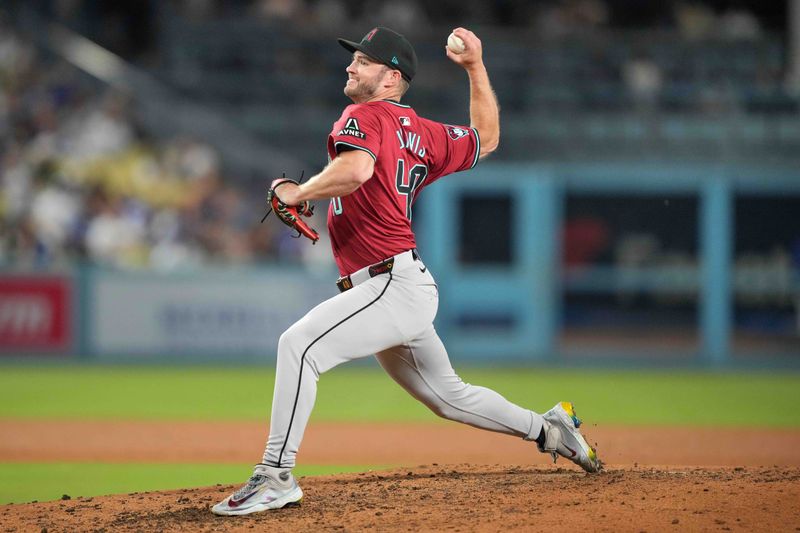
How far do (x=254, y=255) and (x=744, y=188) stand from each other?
632cm

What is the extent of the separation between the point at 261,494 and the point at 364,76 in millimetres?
1860

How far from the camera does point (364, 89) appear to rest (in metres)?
4.70

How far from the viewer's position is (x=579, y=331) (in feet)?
48.7

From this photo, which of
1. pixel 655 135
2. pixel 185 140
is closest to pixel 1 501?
pixel 185 140

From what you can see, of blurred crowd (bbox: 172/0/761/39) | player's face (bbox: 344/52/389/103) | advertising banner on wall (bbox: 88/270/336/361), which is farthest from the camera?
blurred crowd (bbox: 172/0/761/39)

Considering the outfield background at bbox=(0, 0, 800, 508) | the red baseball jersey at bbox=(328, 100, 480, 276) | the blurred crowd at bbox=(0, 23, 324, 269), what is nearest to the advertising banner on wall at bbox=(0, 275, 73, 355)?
the outfield background at bbox=(0, 0, 800, 508)

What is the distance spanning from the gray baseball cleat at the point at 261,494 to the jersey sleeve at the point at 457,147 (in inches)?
61.7

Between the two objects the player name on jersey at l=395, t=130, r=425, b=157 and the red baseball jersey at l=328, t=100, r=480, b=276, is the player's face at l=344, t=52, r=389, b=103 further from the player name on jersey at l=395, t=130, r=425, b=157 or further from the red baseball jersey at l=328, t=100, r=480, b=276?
the player name on jersey at l=395, t=130, r=425, b=157

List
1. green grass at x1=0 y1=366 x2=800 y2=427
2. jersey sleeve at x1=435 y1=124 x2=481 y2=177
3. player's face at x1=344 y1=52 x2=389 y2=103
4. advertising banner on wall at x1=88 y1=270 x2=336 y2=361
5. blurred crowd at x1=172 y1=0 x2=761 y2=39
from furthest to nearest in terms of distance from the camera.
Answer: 1. blurred crowd at x1=172 y1=0 x2=761 y2=39
2. advertising banner on wall at x1=88 y1=270 x2=336 y2=361
3. green grass at x1=0 y1=366 x2=800 y2=427
4. jersey sleeve at x1=435 y1=124 x2=481 y2=177
5. player's face at x1=344 y1=52 x2=389 y2=103

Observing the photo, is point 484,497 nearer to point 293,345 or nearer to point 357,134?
point 293,345

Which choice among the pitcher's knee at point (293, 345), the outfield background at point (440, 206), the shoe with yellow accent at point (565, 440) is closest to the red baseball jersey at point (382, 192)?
the pitcher's knee at point (293, 345)

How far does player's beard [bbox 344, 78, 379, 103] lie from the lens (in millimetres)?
4684

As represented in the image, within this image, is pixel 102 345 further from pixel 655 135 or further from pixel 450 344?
pixel 655 135

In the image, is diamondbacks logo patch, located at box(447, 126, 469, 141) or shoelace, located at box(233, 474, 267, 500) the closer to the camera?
shoelace, located at box(233, 474, 267, 500)
